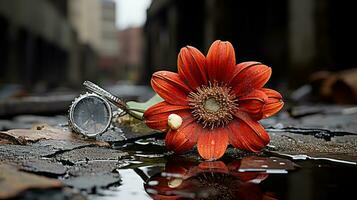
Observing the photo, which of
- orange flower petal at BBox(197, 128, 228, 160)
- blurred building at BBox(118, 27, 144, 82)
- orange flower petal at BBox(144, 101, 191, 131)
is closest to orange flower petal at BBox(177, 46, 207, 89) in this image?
orange flower petal at BBox(144, 101, 191, 131)

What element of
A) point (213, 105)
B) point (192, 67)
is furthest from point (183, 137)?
point (192, 67)

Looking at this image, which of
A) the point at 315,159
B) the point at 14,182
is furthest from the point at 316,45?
the point at 14,182

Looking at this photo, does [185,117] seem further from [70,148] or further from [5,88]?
[5,88]

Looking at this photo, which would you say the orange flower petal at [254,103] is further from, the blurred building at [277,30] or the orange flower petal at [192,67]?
the blurred building at [277,30]

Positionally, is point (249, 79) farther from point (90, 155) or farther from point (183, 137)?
point (90, 155)

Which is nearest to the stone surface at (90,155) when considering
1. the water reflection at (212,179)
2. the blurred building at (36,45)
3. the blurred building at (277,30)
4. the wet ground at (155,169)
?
the wet ground at (155,169)
